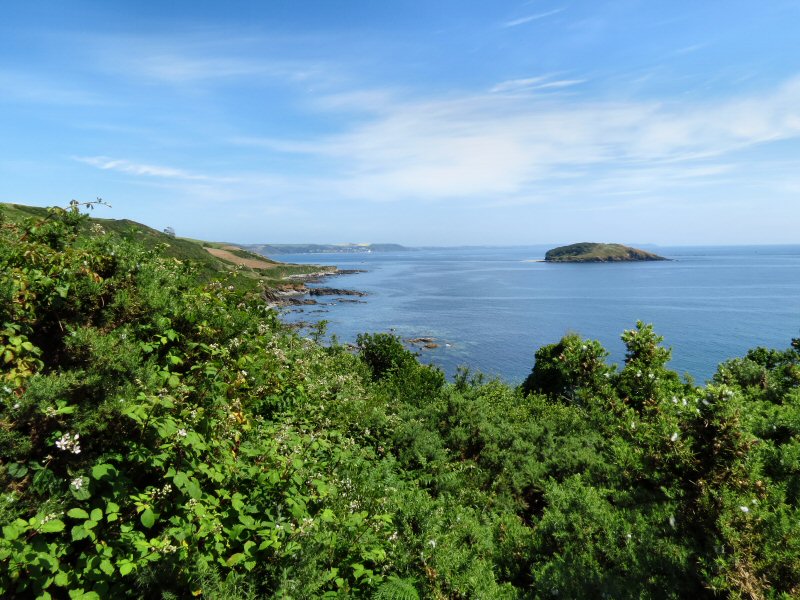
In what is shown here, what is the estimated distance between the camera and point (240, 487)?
4738 millimetres

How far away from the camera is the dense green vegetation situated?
380 cm

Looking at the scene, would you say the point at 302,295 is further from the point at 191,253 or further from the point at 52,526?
the point at 52,526

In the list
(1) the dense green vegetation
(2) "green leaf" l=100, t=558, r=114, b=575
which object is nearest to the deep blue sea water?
(1) the dense green vegetation

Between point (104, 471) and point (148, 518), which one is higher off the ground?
point (104, 471)

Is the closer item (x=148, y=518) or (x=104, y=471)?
(x=148, y=518)

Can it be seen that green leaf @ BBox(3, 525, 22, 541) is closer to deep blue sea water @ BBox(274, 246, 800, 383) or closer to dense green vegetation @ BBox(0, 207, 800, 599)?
dense green vegetation @ BBox(0, 207, 800, 599)

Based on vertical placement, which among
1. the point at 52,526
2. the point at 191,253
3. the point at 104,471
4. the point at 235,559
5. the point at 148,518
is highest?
the point at 191,253

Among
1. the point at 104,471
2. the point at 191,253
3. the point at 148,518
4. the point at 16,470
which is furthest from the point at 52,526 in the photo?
the point at 191,253

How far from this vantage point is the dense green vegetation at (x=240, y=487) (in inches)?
149

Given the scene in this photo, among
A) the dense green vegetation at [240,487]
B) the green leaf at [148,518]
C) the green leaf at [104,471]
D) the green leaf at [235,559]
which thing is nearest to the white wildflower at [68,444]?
the dense green vegetation at [240,487]

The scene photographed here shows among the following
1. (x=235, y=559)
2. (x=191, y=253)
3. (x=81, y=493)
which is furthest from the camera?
(x=191, y=253)

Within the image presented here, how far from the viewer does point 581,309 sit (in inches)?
3167

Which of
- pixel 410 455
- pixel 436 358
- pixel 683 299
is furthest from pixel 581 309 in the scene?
pixel 410 455

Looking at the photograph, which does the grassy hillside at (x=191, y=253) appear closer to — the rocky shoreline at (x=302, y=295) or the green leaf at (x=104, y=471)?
the green leaf at (x=104, y=471)
